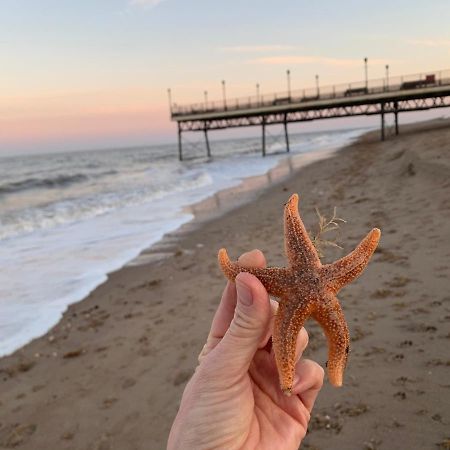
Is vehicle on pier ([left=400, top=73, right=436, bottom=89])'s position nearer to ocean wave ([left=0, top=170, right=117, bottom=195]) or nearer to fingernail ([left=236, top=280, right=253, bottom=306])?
ocean wave ([left=0, top=170, right=117, bottom=195])

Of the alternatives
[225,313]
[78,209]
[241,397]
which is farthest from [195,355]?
[78,209]

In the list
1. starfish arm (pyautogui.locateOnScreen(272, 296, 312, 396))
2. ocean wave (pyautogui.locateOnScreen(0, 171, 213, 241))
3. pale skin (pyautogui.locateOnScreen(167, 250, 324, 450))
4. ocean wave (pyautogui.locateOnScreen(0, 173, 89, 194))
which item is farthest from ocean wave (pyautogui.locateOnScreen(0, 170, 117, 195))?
starfish arm (pyautogui.locateOnScreen(272, 296, 312, 396))

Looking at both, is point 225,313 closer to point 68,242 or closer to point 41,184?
point 68,242

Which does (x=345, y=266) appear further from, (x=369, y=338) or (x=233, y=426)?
(x=369, y=338)

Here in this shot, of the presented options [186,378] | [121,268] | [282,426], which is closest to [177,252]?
[121,268]

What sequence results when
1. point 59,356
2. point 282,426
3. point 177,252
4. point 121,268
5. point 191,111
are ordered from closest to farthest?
point 282,426, point 59,356, point 121,268, point 177,252, point 191,111

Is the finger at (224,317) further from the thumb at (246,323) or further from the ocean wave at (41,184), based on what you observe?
the ocean wave at (41,184)

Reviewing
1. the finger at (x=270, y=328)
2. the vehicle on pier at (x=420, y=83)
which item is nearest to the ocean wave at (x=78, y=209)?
the finger at (x=270, y=328)
